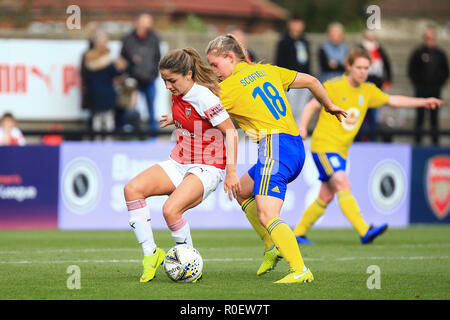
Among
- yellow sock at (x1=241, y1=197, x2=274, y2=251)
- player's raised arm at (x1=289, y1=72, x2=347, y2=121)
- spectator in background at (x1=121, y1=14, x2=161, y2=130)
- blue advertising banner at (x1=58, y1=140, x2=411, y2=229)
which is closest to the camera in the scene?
player's raised arm at (x1=289, y1=72, x2=347, y2=121)

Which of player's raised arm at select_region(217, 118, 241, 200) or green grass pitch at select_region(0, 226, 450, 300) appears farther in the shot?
player's raised arm at select_region(217, 118, 241, 200)

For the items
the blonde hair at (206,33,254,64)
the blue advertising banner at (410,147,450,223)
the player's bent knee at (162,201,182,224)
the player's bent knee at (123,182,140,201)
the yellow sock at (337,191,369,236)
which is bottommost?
the blue advertising banner at (410,147,450,223)

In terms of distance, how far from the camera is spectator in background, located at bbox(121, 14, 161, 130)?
15.8 m

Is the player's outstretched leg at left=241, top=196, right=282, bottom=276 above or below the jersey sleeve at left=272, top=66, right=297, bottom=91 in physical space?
below

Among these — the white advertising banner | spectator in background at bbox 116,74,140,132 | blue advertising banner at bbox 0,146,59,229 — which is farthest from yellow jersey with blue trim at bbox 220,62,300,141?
the white advertising banner

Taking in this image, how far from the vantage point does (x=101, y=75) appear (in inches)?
612

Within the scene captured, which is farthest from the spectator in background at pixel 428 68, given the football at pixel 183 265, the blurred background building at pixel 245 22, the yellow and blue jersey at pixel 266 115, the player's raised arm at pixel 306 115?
the football at pixel 183 265

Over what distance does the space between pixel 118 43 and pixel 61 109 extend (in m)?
1.64

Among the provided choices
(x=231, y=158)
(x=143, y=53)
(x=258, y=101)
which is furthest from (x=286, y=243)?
(x=143, y=53)

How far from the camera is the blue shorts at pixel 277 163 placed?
24.0 feet

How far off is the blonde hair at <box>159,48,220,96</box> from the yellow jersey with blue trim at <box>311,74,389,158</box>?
372cm

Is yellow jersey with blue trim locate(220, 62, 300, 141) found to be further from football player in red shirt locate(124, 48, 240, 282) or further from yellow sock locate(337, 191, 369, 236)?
yellow sock locate(337, 191, 369, 236)

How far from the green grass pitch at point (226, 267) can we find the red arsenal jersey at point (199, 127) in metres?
1.07
